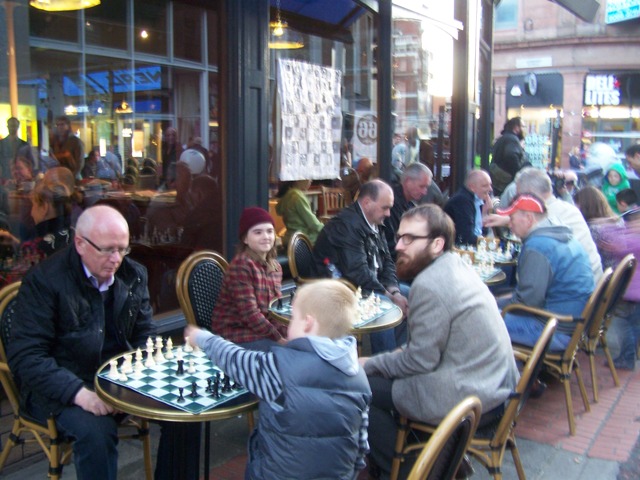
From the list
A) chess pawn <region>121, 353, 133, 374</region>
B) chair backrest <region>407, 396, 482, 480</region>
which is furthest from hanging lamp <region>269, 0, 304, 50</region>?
chair backrest <region>407, 396, 482, 480</region>

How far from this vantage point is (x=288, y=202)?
622cm

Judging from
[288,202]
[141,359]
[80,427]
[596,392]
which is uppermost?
[288,202]

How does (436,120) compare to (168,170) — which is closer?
(168,170)

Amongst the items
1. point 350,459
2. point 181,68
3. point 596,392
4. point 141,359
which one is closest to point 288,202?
point 181,68

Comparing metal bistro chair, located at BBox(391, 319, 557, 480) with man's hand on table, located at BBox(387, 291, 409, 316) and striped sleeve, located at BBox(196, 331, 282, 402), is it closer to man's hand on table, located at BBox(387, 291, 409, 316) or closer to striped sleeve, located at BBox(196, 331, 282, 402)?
striped sleeve, located at BBox(196, 331, 282, 402)

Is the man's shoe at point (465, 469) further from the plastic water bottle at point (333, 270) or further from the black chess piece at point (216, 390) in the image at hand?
the plastic water bottle at point (333, 270)

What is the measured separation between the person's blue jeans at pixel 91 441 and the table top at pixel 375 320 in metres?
1.26

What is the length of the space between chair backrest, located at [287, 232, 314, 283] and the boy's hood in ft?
9.15

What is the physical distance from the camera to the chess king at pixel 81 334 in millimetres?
2693

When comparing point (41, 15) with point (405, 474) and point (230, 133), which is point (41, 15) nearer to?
point (230, 133)

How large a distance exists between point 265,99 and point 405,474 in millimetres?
3274

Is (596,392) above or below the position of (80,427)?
below

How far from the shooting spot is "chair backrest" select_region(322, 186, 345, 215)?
6922mm

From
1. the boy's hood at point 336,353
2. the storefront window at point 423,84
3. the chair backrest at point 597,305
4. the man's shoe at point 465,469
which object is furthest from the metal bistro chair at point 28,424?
the storefront window at point 423,84
